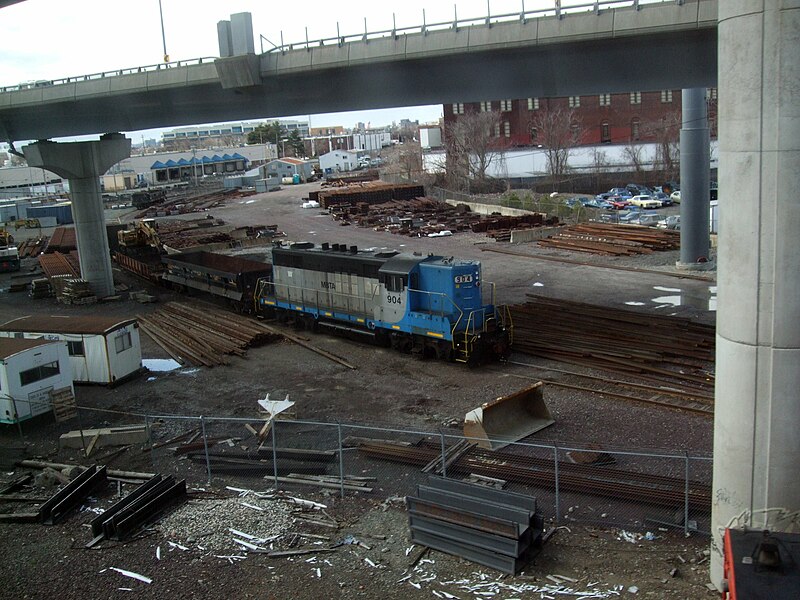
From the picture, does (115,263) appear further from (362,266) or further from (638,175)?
(638,175)

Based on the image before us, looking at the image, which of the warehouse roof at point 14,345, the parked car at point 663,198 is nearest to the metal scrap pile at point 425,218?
the parked car at point 663,198

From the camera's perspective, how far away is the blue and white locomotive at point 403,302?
74.0 feet

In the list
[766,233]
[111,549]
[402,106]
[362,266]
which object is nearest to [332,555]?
[111,549]

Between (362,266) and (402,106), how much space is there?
816cm

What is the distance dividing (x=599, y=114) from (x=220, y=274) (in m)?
57.0

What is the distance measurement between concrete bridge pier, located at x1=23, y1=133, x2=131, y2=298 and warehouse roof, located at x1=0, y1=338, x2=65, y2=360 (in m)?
18.0

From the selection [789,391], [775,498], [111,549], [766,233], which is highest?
[766,233]

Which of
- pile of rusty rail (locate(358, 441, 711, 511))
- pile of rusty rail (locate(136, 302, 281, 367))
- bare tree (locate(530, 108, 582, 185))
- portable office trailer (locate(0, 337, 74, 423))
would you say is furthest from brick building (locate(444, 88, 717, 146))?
pile of rusty rail (locate(358, 441, 711, 511))

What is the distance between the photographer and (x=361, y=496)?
14047 mm

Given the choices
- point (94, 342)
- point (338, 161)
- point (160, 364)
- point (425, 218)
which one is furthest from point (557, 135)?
point (338, 161)

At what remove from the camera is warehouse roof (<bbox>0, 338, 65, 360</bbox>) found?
1898 centimetres

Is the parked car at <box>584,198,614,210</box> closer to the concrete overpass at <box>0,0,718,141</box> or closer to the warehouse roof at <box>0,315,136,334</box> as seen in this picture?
the concrete overpass at <box>0,0,718,141</box>

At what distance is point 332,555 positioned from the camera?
11867mm

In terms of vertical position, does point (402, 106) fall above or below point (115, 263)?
above
